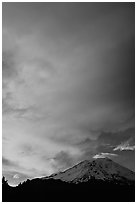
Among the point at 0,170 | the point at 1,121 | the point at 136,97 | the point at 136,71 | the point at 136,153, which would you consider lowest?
the point at 0,170

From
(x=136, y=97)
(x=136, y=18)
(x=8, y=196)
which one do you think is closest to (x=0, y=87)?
(x=136, y=97)

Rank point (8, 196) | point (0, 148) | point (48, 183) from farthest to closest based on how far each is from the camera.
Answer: point (48, 183), point (8, 196), point (0, 148)

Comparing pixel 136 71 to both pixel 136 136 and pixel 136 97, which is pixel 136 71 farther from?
pixel 136 136

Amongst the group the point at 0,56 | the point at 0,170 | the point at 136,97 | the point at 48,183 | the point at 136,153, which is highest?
the point at 0,56

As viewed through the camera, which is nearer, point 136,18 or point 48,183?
point 136,18

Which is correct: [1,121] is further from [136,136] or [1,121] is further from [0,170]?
[136,136]

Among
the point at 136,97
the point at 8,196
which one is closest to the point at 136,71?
the point at 136,97

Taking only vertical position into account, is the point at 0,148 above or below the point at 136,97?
below

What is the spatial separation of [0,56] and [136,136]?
11232 millimetres

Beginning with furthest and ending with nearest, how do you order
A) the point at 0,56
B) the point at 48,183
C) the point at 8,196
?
1. the point at 48,183
2. the point at 8,196
3. the point at 0,56

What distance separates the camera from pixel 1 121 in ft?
50.5

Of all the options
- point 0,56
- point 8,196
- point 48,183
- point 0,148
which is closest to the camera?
point 0,148

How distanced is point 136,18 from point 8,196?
50910 mm

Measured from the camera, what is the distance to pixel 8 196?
177 feet
